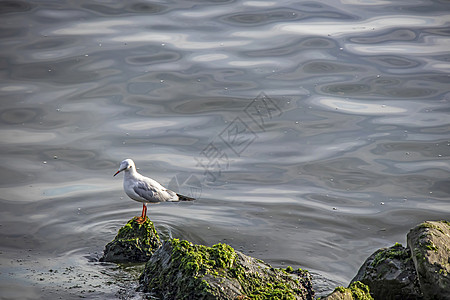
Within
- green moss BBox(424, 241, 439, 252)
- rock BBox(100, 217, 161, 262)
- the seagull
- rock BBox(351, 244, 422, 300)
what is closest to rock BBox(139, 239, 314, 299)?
rock BBox(351, 244, 422, 300)

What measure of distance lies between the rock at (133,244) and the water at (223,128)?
0.20 m

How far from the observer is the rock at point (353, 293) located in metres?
5.67

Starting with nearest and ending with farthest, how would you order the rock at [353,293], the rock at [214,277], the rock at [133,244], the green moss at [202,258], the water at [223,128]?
the rock at [353,293]
the rock at [214,277]
the green moss at [202,258]
the rock at [133,244]
the water at [223,128]

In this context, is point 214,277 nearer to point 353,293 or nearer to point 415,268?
point 353,293

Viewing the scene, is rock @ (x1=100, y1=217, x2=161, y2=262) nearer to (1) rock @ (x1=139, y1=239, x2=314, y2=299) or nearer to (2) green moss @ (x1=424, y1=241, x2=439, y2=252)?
(1) rock @ (x1=139, y1=239, x2=314, y2=299)

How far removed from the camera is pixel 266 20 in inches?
677

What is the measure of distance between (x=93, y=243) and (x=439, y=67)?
1027 cm

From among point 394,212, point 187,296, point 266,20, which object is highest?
point 266,20

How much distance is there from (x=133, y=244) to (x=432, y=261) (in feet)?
11.6

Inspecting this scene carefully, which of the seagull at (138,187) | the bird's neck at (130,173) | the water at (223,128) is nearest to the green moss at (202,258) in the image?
the water at (223,128)

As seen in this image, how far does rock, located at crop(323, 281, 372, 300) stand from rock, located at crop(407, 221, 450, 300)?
0.54 m

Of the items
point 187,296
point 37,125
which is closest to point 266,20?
point 37,125

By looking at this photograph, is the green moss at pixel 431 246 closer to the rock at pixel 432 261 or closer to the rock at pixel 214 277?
the rock at pixel 432 261

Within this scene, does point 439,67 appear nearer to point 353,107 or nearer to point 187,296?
point 353,107
